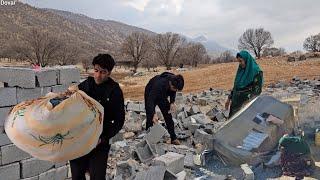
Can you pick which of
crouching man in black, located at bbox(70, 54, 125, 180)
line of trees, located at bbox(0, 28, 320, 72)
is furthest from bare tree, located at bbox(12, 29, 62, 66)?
crouching man in black, located at bbox(70, 54, 125, 180)

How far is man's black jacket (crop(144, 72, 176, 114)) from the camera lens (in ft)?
20.8

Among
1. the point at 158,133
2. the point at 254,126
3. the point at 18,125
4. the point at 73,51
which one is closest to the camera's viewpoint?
the point at 18,125

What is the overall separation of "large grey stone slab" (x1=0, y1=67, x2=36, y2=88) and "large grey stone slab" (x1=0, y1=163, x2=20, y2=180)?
0.87 meters

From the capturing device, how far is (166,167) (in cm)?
488

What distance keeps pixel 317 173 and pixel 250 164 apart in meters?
0.86

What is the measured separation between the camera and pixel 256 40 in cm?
6762

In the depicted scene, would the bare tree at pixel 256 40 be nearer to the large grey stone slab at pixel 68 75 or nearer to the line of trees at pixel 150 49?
the line of trees at pixel 150 49

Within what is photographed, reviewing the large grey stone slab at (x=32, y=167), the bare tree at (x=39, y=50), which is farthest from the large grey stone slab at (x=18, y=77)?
the bare tree at (x=39, y=50)

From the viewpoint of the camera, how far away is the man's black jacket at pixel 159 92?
634 cm

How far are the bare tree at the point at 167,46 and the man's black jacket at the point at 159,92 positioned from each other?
54196 mm

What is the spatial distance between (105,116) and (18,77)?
5.61 feet

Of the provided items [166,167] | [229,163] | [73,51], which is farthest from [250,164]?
[73,51]

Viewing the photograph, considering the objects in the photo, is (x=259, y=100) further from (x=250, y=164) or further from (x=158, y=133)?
(x=158, y=133)

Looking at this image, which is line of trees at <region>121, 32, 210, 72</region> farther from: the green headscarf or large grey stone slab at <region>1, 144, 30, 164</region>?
large grey stone slab at <region>1, 144, 30, 164</region>
